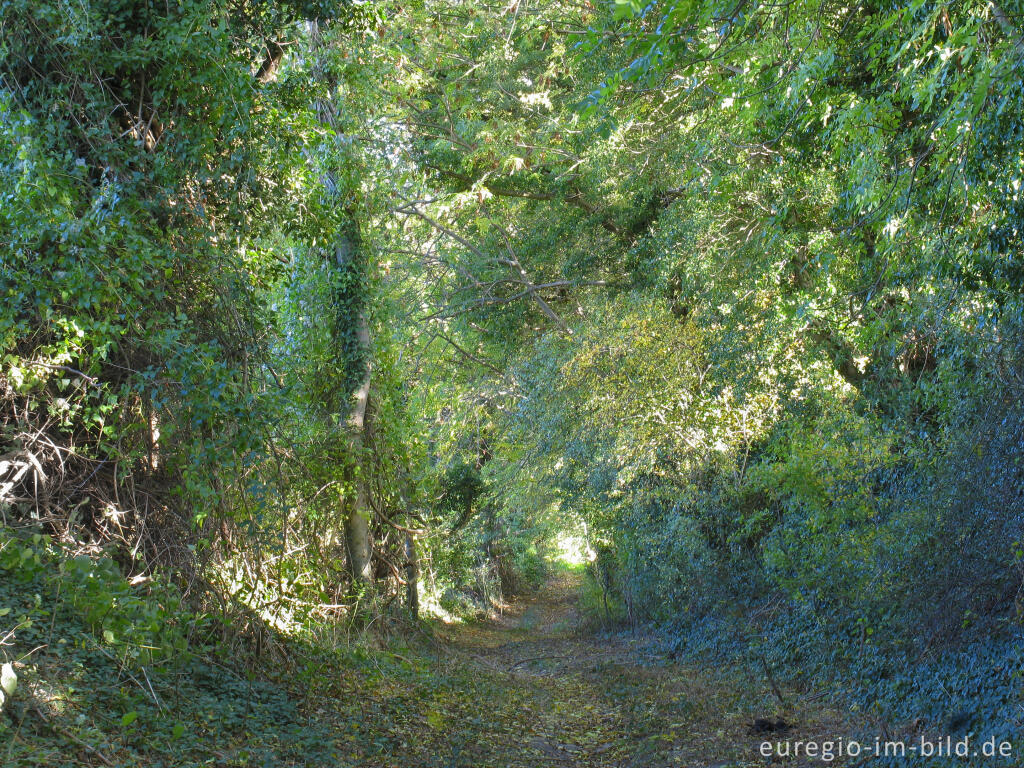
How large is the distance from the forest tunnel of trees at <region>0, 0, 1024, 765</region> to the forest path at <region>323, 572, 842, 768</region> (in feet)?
1.77

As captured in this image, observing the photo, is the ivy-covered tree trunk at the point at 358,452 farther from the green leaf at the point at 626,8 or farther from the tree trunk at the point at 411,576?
the green leaf at the point at 626,8

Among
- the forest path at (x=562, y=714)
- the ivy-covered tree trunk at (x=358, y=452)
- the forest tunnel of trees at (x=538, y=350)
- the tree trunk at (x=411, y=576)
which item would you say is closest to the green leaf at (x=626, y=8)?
the forest tunnel of trees at (x=538, y=350)

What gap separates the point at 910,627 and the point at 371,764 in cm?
529

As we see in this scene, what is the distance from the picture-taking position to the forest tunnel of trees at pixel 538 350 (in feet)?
17.9

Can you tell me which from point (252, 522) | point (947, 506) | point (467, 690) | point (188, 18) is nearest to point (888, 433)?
point (947, 506)

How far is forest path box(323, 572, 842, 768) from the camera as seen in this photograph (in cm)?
705

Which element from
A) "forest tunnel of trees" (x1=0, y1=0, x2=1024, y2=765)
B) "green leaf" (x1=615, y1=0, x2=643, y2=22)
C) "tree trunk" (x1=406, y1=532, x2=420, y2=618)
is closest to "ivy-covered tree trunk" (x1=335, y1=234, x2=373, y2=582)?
"forest tunnel of trees" (x1=0, y1=0, x2=1024, y2=765)

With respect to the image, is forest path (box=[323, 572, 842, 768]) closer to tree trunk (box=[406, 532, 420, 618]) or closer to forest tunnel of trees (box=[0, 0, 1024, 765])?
forest tunnel of trees (box=[0, 0, 1024, 765])

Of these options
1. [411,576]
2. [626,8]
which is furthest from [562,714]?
[626,8]

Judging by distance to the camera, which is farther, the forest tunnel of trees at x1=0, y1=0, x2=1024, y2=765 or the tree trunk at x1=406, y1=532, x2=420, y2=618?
the tree trunk at x1=406, y1=532, x2=420, y2=618

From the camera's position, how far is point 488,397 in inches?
781

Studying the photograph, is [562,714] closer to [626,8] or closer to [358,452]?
[358,452]

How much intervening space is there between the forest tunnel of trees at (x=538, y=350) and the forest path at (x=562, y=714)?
539 millimetres

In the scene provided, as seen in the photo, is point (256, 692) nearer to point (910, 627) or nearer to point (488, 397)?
point (910, 627)
